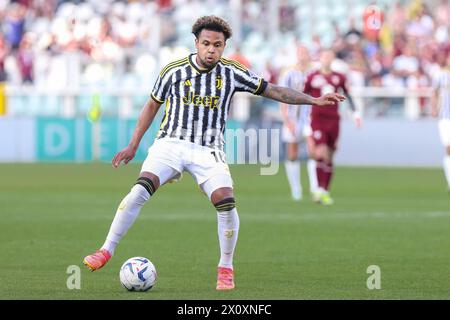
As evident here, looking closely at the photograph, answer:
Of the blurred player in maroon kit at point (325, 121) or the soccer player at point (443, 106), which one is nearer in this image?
the blurred player in maroon kit at point (325, 121)

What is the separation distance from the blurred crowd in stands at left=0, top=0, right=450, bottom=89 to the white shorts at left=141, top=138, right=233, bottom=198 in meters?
20.5

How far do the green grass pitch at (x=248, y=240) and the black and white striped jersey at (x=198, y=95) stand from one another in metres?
1.25

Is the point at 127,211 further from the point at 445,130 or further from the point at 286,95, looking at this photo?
the point at 445,130

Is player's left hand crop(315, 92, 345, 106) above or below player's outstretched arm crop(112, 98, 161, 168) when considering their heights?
above

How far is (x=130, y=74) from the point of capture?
107ft

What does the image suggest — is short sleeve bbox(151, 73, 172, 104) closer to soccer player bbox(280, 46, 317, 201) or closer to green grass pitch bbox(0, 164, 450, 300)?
green grass pitch bbox(0, 164, 450, 300)

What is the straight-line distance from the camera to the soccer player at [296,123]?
20312mm

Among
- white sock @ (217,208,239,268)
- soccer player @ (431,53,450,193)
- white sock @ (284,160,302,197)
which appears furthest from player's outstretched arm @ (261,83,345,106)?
soccer player @ (431,53,450,193)

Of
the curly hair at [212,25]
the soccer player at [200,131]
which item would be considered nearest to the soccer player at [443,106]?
the soccer player at [200,131]

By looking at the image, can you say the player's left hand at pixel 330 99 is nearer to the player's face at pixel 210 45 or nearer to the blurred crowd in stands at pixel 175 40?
the player's face at pixel 210 45

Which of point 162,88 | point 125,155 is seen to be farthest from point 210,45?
point 125,155

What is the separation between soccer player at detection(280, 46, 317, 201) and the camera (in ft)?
66.6

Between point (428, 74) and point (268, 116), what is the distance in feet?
13.9
